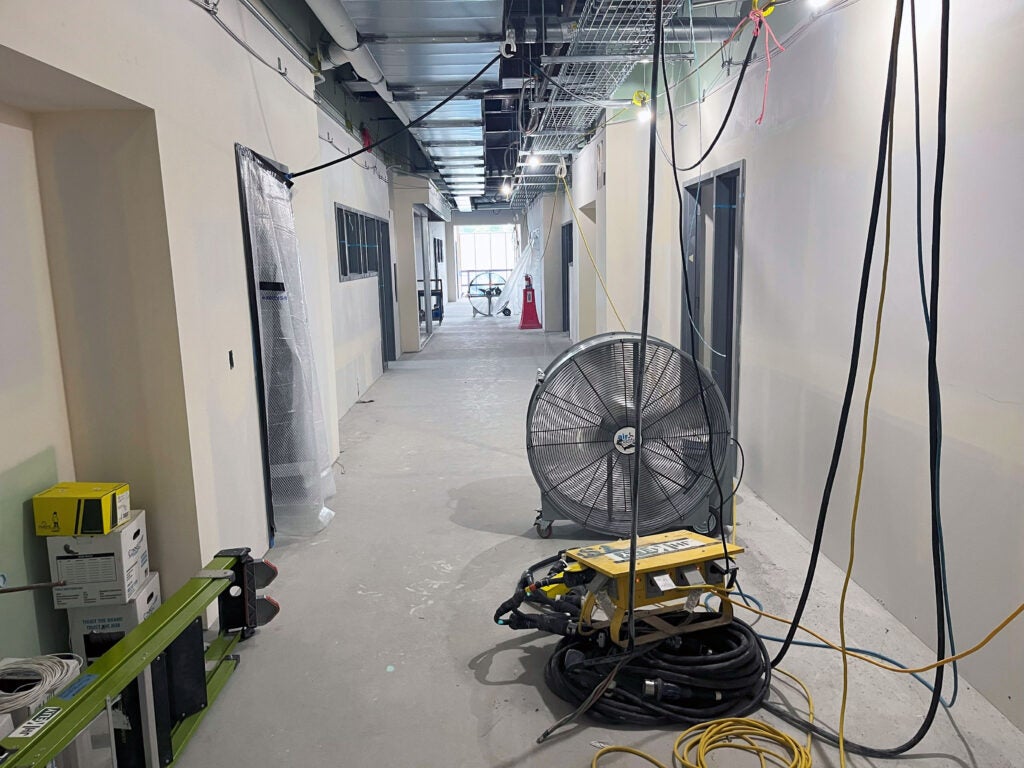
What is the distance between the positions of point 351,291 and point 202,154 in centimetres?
375

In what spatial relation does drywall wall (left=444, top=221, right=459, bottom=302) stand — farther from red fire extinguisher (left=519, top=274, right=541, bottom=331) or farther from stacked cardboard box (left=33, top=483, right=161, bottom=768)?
stacked cardboard box (left=33, top=483, right=161, bottom=768)

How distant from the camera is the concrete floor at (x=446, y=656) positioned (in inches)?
72.1

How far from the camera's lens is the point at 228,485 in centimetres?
267

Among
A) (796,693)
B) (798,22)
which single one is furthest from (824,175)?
(796,693)

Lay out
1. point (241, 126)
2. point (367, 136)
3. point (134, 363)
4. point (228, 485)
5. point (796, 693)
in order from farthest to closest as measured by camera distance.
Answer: point (367, 136)
point (241, 126)
point (228, 485)
point (134, 363)
point (796, 693)

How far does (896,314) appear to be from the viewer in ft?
7.67

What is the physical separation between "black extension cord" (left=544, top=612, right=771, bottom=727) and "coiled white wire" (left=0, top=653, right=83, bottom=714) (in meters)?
1.28

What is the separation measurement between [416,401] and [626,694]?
4.59 m

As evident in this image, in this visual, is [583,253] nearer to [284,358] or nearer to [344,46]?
[344,46]

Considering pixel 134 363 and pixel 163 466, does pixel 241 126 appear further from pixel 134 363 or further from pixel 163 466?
pixel 163 466

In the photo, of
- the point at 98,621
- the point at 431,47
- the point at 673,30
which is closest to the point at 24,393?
the point at 98,621

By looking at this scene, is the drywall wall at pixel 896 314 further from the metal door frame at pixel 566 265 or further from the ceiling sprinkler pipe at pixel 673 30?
the metal door frame at pixel 566 265

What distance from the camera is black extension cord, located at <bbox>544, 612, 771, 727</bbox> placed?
6.27ft

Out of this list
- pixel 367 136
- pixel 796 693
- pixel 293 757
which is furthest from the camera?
pixel 367 136
